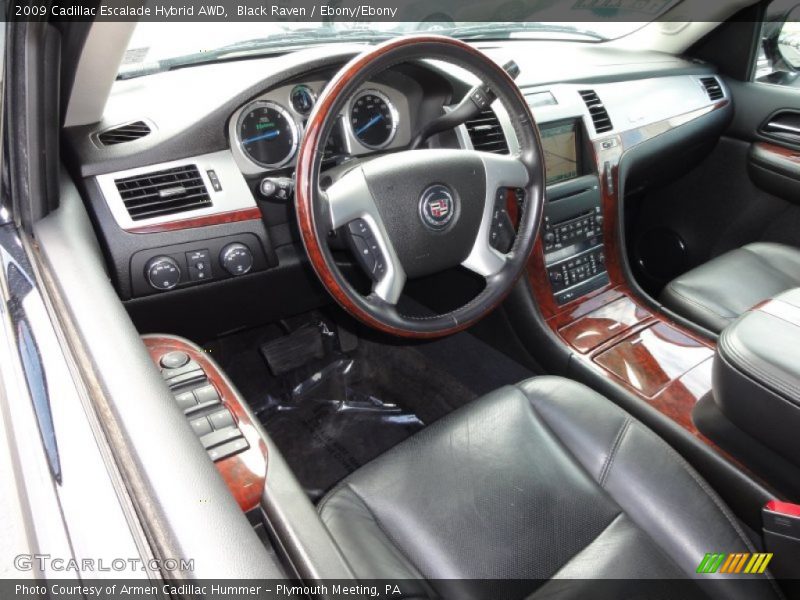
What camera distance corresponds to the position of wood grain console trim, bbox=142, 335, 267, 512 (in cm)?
85

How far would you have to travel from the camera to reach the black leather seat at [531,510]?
100 centimetres

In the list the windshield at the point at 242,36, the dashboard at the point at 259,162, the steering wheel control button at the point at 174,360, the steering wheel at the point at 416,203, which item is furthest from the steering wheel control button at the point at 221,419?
the windshield at the point at 242,36

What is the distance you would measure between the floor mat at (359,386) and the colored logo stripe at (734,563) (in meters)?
0.95

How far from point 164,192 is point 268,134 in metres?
0.30

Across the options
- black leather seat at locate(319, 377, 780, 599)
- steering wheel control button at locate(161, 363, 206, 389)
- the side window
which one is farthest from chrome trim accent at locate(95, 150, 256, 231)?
the side window

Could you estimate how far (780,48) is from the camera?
7.76ft

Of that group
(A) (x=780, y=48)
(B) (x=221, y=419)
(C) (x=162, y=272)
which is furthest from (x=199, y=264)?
(A) (x=780, y=48)

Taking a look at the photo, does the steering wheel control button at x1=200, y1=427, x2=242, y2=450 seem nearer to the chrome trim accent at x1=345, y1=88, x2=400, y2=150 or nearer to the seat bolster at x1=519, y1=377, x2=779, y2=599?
the seat bolster at x1=519, y1=377, x2=779, y2=599

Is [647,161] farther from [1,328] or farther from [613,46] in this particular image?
[1,328]

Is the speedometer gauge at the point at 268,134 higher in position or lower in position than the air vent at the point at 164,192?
higher

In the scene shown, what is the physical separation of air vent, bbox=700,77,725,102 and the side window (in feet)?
0.55

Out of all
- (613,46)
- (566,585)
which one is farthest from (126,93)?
(613,46)

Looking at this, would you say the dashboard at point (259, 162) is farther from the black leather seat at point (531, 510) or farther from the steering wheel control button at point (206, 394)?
the black leather seat at point (531, 510)

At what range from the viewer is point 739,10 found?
2.25 meters
